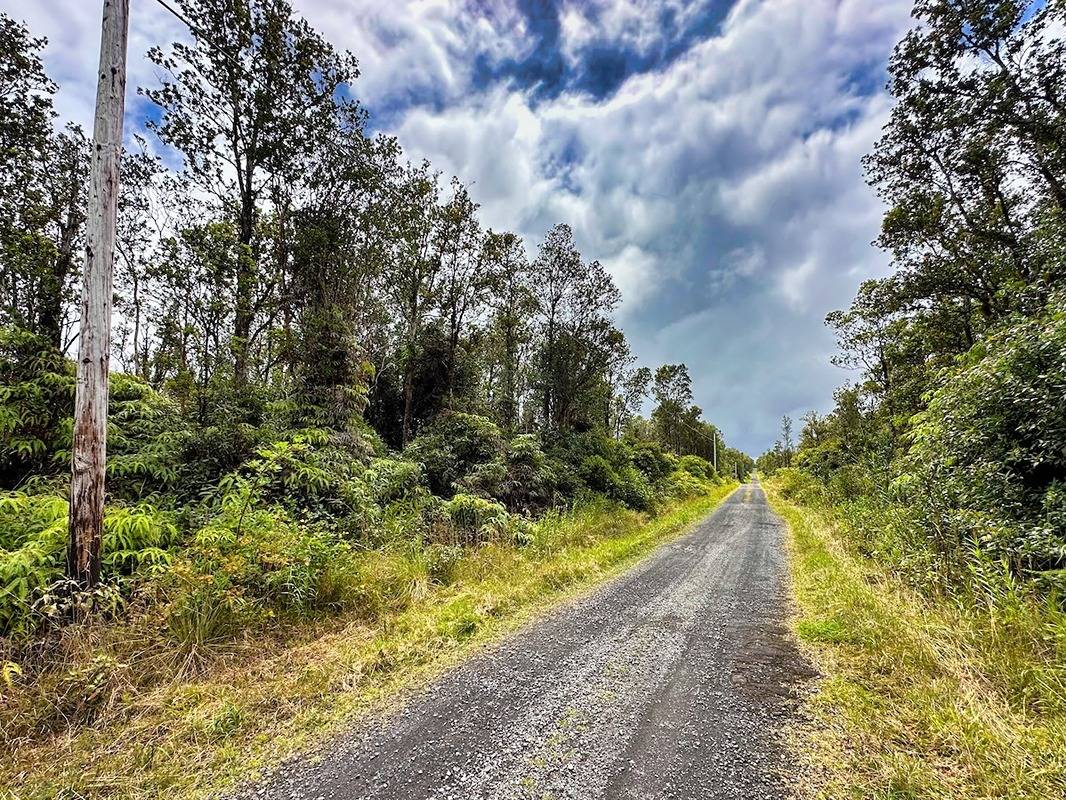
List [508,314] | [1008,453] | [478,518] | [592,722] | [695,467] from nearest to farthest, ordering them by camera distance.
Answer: [592,722], [1008,453], [478,518], [508,314], [695,467]

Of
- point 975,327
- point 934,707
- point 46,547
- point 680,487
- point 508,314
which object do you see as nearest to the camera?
point 934,707

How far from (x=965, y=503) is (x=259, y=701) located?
26.9 feet

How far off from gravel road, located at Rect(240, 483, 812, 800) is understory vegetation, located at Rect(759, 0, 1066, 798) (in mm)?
520

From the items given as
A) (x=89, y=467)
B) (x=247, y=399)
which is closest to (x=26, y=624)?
(x=89, y=467)

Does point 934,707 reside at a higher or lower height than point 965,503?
lower

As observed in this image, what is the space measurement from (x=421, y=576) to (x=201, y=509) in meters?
3.02

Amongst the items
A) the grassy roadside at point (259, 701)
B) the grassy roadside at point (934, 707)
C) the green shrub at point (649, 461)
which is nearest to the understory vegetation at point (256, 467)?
the grassy roadside at point (259, 701)

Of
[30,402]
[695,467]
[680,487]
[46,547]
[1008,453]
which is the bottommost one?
[680,487]

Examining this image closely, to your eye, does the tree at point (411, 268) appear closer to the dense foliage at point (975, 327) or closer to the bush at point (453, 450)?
the bush at point (453, 450)

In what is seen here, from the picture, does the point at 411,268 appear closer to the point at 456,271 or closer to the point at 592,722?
the point at 456,271

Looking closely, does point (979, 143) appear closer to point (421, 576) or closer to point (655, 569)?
point (655, 569)

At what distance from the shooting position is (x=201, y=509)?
5.26 meters

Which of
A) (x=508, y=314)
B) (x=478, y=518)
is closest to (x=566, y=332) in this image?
(x=508, y=314)

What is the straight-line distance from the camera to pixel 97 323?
3.72m
